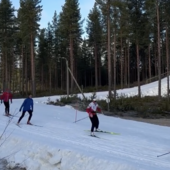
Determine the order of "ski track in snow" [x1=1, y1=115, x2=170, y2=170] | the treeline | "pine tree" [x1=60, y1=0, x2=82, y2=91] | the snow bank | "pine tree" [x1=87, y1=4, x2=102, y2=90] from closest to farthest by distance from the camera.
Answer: the snow bank
"ski track in snow" [x1=1, y1=115, x2=170, y2=170]
the treeline
"pine tree" [x1=60, y1=0, x2=82, y2=91]
"pine tree" [x1=87, y1=4, x2=102, y2=90]

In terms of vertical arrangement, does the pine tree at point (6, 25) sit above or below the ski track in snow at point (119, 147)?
above

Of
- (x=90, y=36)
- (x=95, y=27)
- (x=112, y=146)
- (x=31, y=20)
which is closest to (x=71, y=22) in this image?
(x=31, y=20)

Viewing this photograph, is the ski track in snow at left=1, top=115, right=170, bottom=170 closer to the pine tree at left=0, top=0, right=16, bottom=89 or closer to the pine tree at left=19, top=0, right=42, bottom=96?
the pine tree at left=19, top=0, right=42, bottom=96

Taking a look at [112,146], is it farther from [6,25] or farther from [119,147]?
[6,25]

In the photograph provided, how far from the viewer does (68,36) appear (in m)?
43.9

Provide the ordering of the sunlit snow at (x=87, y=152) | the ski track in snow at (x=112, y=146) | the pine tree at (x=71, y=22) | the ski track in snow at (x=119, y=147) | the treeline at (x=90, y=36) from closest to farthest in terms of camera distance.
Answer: the sunlit snow at (x=87, y=152) → the ski track in snow at (x=112, y=146) → the ski track in snow at (x=119, y=147) → the treeline at (x=90, y=36) → the pine tree at (x=71, y=22)

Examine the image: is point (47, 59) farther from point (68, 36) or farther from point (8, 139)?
point (8, 139)

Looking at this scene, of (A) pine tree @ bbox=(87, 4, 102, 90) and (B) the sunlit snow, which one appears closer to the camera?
(B) the sunlit snow

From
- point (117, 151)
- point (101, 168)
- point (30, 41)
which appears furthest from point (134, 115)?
point (30, 41)

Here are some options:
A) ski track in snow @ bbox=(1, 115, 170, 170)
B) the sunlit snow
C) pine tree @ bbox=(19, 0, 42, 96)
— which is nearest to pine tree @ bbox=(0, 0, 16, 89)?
pine tree @ bbox=(19, 0, 42, 96)

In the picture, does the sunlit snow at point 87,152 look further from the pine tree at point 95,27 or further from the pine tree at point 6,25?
the pine tree at point 95,27

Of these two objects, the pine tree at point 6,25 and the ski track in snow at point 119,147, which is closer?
the ski track in snow at point 119,147

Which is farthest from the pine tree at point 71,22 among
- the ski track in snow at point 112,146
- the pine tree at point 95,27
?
the ski track in snow at point 112,146

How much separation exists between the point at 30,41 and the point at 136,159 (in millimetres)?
34290
